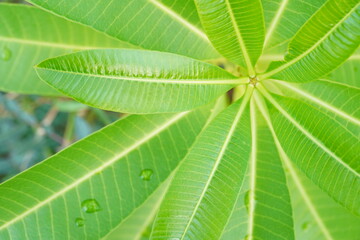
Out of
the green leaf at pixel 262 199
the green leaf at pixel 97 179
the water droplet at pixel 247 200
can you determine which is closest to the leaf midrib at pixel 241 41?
the green leaf at pixel 262 199

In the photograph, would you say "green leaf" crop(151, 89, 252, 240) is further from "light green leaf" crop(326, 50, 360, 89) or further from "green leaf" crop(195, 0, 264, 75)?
"light green leaf" crop(326, 50, 360, 89)

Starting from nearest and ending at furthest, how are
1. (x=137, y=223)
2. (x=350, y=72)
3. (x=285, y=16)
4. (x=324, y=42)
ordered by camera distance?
(x=324, y=42) → (x=285, y=16) → (x=350, y=72) → (x=137, y=223)

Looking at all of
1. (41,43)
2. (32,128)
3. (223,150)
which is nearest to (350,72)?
(223,150)

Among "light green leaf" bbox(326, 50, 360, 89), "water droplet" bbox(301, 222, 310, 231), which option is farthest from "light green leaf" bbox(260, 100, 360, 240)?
"light green leaf" bbox(326, 50, 360, 89)

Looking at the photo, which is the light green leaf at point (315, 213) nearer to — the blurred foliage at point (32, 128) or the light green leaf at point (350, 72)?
the light green leaf at point (350, 72)

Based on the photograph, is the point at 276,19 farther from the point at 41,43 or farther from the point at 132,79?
the point at 41,43

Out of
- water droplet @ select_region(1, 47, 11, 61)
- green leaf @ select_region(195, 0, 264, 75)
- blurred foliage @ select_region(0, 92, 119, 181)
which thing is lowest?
green leaf @ select_region(195, 0, 264, 75)
